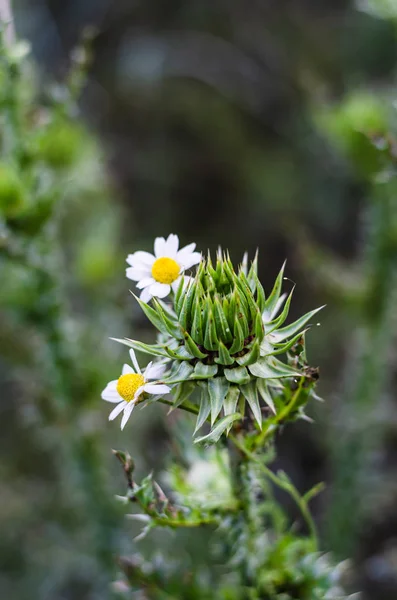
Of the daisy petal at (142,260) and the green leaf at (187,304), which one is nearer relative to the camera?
the green leaf at (187,304)

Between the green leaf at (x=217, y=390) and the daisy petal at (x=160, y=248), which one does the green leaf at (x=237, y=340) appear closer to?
the green leaf at (x=217, y=390)

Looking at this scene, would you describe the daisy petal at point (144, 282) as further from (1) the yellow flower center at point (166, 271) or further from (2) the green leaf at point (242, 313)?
(2) the green leaf at point (242, 313)

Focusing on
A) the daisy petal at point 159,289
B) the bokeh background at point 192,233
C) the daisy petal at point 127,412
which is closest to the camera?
the daisy petal at point 127,412

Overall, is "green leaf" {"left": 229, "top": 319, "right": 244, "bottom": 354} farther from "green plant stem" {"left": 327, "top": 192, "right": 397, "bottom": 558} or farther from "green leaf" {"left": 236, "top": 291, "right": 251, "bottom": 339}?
"green plant stem" {"left": 327, "top": 192, "right": 397, "bottom": 558}

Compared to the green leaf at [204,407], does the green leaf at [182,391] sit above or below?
above

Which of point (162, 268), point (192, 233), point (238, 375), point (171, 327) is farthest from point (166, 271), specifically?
point (192, 233)

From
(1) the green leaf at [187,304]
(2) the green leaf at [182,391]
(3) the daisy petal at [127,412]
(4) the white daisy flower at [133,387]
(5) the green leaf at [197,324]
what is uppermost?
(1) the green leaf at [187,304]

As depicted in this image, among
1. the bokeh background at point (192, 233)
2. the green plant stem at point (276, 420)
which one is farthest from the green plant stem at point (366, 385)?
the green plant stem at point (276, 420)

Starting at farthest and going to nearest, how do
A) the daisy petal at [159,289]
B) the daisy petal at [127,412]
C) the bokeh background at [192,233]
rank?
the bokeh background at [192,233], the daisy petal at [159,289], the daisy petal at [127,412]

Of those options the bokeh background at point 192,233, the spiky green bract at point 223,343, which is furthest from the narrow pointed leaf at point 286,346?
the bokeh background at point 192,233
